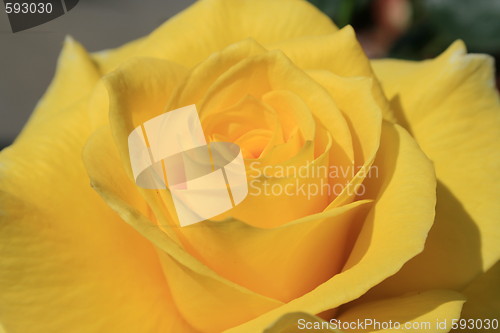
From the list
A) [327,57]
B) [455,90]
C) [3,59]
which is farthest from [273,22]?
[3,59]

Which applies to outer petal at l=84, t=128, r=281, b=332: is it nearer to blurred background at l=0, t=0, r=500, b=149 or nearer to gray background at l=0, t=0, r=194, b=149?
blurred background at l=0, t=0, r=500, b=149

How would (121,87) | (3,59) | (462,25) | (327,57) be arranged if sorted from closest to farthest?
1. (121,87)
2. (327,57)
3. (462,25)
4. (3,59)

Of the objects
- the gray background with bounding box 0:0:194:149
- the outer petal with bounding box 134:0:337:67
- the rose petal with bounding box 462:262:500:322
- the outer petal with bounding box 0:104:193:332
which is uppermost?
the outer petal with bounding box 134:0:337:67

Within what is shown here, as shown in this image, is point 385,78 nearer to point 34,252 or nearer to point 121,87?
point 121,87

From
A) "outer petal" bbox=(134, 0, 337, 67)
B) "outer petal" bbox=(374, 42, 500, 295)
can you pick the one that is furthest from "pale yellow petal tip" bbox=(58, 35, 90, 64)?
"outer petal" bbox=(374, 42, 500, 295)

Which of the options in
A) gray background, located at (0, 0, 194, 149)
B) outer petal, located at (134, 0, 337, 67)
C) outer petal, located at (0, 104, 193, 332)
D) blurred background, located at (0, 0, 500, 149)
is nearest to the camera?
outer petal, located at (0, 104, 193, 332)

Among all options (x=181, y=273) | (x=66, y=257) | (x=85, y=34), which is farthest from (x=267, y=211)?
(x=85, y=34)

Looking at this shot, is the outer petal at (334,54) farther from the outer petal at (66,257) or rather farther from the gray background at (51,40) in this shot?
the gray background at (51,40)

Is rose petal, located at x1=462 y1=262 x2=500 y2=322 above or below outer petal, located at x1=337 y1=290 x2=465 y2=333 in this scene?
below
